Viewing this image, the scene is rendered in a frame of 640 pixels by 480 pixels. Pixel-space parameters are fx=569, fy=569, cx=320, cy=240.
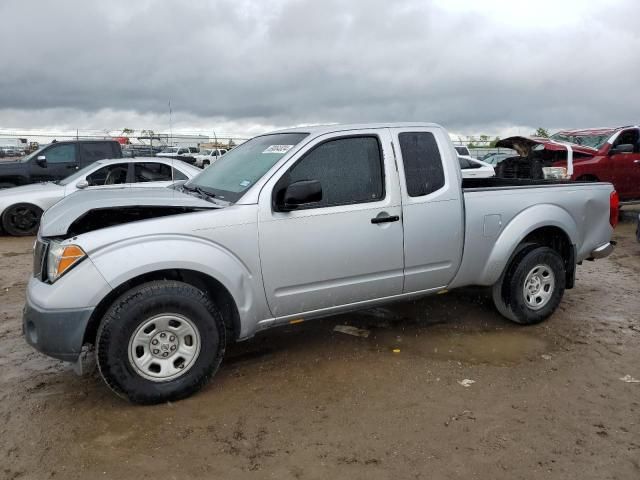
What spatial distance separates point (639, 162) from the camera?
1194 cm

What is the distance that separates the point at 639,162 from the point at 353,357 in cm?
1020

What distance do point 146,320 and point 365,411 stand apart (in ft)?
4.82

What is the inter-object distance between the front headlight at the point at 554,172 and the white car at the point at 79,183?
673 cm

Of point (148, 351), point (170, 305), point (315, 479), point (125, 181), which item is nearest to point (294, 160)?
point (170, 305)

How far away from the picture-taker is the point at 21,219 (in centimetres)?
1019

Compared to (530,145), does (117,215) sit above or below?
below

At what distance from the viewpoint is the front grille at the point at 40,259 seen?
142 inches

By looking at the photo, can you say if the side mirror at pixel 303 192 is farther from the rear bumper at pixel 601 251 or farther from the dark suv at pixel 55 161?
the dark suv at pixel 55 161

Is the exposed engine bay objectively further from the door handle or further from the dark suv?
the dark suv

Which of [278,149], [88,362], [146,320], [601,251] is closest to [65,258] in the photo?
[146,320]

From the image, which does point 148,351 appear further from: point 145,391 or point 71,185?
point 71,185

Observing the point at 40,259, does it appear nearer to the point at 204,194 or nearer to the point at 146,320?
the point at 146,320

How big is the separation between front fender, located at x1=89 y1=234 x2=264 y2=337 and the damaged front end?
29.4ft

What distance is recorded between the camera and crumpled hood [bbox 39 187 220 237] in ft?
11.7
